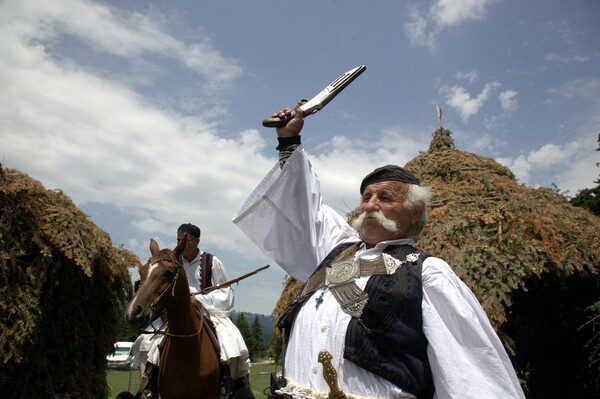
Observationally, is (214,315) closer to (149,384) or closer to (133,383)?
(149,384)

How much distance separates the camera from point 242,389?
598 centimetres

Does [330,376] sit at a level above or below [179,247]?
below

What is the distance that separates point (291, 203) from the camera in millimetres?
2791

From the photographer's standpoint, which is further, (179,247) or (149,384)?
(149,384)

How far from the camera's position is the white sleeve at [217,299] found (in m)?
6.48

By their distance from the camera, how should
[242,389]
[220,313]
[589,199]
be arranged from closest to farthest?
[242,389]
[220,313]
[589,199]

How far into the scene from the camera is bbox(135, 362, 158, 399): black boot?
18.2 feet

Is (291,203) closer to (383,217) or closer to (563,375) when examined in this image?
(383,217)

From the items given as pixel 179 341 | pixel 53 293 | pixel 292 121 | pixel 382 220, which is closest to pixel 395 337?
pixel 382 220

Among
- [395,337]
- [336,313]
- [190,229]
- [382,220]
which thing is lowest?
[395,337]

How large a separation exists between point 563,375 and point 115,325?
692cm

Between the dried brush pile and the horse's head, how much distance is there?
1.33 m

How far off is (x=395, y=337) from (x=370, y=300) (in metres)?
0.20

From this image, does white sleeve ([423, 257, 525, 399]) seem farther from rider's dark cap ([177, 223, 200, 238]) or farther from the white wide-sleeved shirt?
rider's dark cap ([177, 223, 200, 238])
